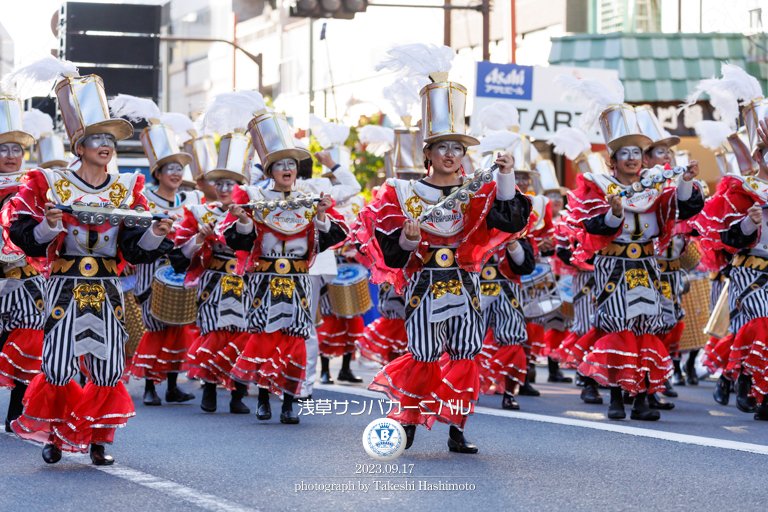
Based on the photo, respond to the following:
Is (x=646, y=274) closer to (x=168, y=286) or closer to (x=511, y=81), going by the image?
(x=168, y=286)

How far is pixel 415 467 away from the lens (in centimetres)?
562

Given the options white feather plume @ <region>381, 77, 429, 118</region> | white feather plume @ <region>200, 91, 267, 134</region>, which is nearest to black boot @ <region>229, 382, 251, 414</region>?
white feather plume @ <region>200, 91, 267, 134</region>

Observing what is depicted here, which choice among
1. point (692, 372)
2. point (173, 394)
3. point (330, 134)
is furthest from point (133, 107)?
point (692, 372)

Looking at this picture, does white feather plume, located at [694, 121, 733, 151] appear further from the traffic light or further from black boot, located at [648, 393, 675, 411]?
the traffic light

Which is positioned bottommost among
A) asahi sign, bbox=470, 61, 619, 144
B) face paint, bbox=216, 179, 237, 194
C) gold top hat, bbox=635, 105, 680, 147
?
face paint, bbox=216, 179, 237, 194

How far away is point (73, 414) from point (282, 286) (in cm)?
224

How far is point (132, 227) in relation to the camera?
600cm

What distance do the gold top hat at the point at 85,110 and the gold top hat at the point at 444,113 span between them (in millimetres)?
1734

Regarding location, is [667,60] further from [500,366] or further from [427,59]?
[427,59]

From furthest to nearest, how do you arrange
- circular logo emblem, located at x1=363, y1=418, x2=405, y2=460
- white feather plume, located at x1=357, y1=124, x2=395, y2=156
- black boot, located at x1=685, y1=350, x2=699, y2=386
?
white feather plume, located at x1=357, y1=124, x2=395, y2=156 → black boot, located at x1=685, y1=350, x2=699, y2=386 → circular logo emblem, located at x1=363, y1=418, x2=405, y2=460

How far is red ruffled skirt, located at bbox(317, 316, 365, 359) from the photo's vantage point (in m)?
11.0

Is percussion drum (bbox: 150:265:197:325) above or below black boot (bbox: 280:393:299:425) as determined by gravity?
above

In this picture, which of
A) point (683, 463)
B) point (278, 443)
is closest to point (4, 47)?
point (278, 443)

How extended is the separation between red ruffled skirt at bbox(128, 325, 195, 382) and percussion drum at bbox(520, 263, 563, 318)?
315 cm
